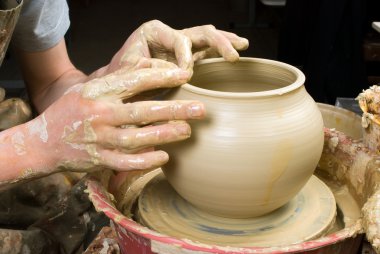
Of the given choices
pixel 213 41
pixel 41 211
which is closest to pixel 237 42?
pixel 213 41

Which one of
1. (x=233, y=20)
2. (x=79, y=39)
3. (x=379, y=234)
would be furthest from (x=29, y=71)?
(x=233, y=20)

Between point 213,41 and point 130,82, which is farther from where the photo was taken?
point 213,41

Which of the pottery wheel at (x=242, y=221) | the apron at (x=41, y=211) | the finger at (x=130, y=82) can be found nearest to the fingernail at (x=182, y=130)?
the finger at (x=130, y=82)

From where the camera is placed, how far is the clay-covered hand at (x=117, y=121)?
2.82ft

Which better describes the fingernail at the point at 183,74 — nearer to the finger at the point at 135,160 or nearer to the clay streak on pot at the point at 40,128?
the finger at the point at 135,160

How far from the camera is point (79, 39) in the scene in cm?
489

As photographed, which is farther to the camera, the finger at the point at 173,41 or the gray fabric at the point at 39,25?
the gray fabric at the point at 39,25

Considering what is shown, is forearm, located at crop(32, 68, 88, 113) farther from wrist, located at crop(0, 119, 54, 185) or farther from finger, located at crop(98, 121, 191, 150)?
finger, located at crop(98, 121, 191, 150)

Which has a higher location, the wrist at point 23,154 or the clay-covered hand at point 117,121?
the clay-covered hand at point 117,121

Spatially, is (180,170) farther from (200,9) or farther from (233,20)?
(200,9)

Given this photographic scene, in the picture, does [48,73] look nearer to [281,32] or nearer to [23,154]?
[23,154]

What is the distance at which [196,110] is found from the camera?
0.85m

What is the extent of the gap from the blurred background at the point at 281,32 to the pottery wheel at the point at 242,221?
1.62 metres

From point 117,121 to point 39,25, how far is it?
91 cm
